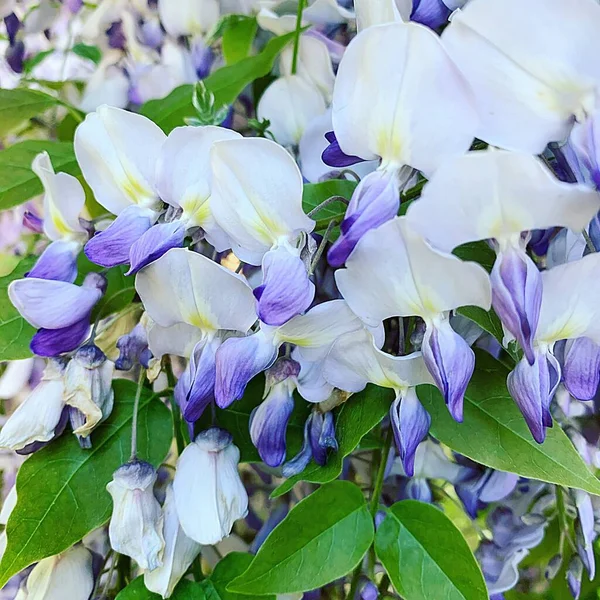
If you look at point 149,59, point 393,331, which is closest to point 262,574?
point 393,331

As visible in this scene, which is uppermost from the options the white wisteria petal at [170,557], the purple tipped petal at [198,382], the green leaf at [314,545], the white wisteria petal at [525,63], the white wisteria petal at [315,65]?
the white wisteria petal at [525,63]

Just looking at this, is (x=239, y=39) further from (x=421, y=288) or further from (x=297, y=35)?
(x=421, y=288)

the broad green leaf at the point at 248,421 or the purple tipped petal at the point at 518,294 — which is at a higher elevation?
the purple tipped petal at the point at 518,294

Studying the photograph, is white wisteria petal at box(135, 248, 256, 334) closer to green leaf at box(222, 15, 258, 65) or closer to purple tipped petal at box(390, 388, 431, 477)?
purple tipped petal at box(390, 388, 431, 477)

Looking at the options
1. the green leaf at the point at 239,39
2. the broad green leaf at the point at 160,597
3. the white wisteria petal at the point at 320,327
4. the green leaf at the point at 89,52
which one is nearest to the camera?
the white wisteria petal at the point at 320,327

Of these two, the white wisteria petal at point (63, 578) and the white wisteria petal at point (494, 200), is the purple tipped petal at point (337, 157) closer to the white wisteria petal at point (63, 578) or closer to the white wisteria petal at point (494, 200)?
the white wisteria petal at point (494, 200)

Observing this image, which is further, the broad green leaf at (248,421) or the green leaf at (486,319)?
the broad green leaf at (248,421)

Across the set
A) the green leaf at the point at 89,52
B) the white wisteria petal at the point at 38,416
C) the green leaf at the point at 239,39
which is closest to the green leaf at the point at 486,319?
the white wisteria petal at the point at 38,416

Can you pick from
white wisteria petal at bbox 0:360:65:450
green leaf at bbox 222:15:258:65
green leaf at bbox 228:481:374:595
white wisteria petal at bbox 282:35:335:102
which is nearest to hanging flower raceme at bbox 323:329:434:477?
green leaf at bbox 228:481:374:595

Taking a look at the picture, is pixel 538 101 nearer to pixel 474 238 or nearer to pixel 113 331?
pixel 474 238
